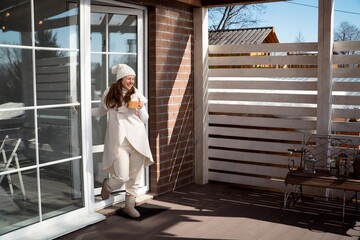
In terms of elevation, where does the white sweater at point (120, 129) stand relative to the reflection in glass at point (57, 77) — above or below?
below

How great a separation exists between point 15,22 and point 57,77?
0.65 meters

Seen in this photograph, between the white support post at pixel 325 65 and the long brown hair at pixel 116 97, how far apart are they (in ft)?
7.43

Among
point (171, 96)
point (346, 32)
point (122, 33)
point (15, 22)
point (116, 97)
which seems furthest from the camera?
point (346, 32)

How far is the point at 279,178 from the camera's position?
Result: 5.81 meters

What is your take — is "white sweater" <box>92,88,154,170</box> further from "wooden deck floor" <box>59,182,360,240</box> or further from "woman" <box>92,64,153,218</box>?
"wooden deck floor" <box>59,182,360,240</box>

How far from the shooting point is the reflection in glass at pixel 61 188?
421 centimetres

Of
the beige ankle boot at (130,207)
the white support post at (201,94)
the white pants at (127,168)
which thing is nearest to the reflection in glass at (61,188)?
the white pants at (127,168)

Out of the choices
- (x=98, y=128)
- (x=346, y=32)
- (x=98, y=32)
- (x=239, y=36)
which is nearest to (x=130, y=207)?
(x=98, y=128)

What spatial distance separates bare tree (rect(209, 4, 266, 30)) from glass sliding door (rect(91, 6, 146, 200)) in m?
13.6

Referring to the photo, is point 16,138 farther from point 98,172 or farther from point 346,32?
point 346,32

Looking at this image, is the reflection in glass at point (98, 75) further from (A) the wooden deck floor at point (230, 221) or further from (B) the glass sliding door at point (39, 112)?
(A) the wooden deck floor at point (230, 221)

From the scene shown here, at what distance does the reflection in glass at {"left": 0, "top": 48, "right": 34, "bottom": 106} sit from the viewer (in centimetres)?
375

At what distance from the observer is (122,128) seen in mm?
4547

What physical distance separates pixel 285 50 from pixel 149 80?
1688 millimetres
